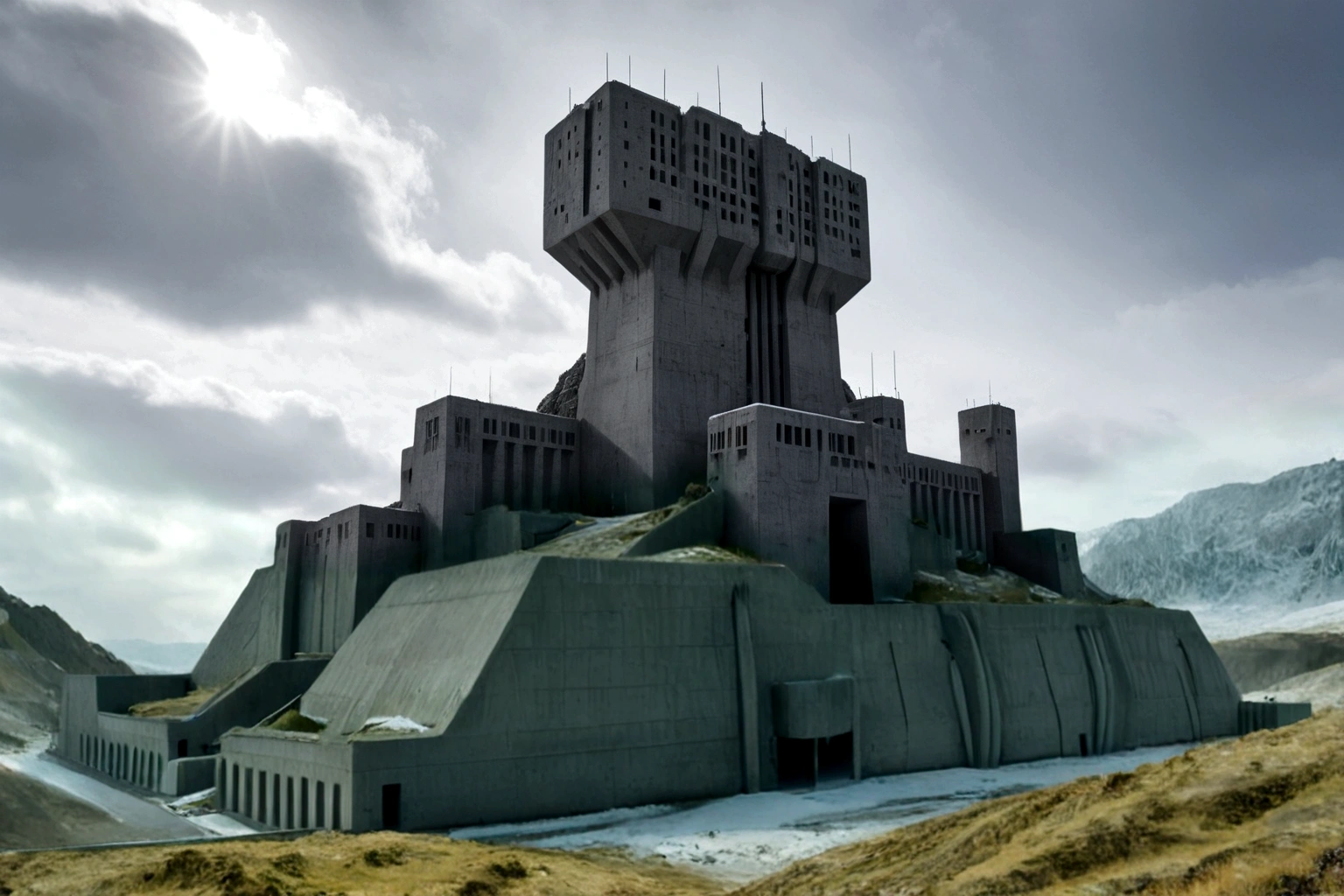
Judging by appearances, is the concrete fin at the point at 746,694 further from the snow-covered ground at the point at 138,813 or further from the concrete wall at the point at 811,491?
the snow-covered ground at the point at 138,813

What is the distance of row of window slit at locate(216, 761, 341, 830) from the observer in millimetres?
30828

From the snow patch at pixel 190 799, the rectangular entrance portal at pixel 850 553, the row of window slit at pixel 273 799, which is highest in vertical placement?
the rectangular entrance portal at pixel 850 553

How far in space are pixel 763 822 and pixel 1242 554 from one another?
474 ft

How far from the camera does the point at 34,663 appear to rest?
9831 centimetres

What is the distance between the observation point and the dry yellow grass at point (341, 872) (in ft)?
68.3

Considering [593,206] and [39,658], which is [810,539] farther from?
[39,658]

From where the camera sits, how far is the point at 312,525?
6225 cm

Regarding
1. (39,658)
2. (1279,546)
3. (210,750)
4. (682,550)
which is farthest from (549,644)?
(1279,546)

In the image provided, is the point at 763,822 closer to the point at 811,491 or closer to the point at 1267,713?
the point at 811,491

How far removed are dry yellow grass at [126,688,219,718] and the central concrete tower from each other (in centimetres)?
2290

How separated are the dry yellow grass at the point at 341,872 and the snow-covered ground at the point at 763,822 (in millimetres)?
→ 2179

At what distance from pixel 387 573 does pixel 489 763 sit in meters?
25.9

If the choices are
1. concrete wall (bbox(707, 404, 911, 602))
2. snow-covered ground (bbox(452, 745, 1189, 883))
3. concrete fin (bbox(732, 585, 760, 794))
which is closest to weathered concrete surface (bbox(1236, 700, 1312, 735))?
concrete wall (bbox(707, 404, 911, 602))

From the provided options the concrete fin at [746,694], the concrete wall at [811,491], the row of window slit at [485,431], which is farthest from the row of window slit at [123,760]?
the concrete wall at [811,491]
